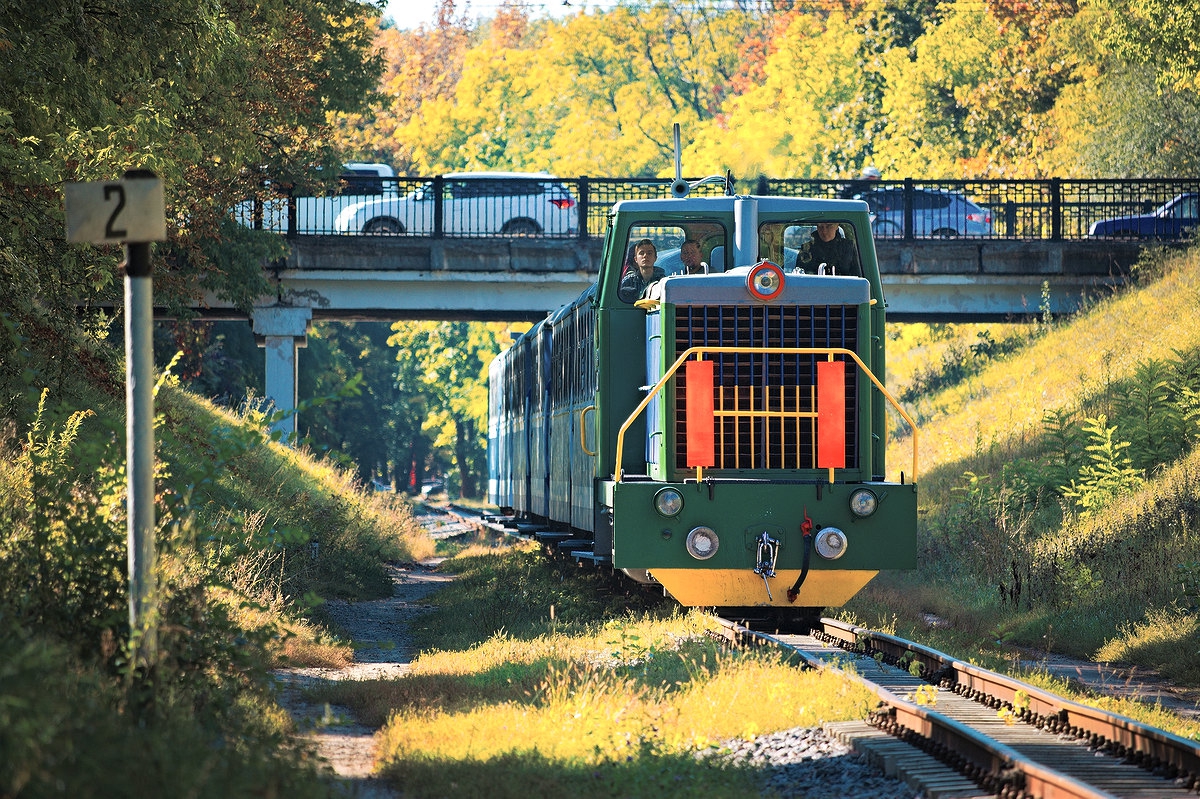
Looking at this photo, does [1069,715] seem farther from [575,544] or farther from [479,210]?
[479,210]

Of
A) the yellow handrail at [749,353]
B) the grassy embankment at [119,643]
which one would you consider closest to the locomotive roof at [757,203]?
the yellow handrail at [749,353]

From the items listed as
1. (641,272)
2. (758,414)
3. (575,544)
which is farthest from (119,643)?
(575,544)

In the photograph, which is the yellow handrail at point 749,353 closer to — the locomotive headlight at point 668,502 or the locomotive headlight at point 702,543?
the locomotive headlight at point 668,502

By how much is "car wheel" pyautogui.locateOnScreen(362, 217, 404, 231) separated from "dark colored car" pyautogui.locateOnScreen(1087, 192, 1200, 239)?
590 inches

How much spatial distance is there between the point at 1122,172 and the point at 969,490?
21961 mm

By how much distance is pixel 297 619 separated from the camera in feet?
45.4

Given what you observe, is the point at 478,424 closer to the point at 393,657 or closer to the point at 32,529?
the point at 393,657

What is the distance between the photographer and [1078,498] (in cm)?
1792

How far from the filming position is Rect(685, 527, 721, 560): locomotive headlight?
11039mm

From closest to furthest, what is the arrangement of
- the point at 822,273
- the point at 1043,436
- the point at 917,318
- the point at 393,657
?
1. the point at 822,273
2. the point at 393,657
3. the point at 1043,436
4. the point at 917,318

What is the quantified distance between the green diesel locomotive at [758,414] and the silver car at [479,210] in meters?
18.1

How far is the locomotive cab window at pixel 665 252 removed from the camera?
12453 mm

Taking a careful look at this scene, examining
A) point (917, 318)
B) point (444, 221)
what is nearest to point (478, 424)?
point (444, 221)

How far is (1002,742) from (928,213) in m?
29.2
